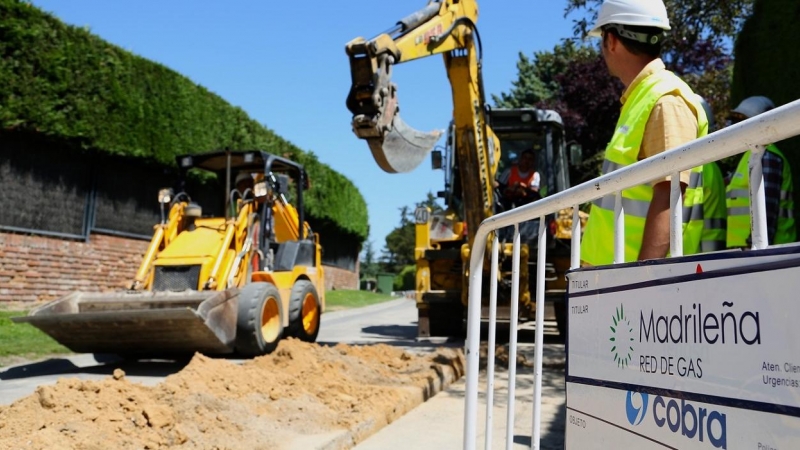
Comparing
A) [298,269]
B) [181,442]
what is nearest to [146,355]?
[298,269]

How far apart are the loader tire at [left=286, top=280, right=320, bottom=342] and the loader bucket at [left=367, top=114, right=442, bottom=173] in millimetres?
2329

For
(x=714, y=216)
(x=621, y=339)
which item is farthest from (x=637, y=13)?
(x=714, y=216)

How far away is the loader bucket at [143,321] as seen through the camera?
7406 mm

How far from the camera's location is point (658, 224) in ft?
7.80

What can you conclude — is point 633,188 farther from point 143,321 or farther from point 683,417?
point 143,321

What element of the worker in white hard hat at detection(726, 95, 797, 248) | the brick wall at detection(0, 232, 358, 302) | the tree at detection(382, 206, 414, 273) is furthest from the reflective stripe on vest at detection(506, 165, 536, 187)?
the tree at detection(382, 206, 414, 273)

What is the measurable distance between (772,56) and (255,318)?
19.5 feet

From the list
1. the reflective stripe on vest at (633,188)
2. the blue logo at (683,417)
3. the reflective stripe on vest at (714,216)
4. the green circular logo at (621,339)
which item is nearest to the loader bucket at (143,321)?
the reflective stripe on vest at (714,216)

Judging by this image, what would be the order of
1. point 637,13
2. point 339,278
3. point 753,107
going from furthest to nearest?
point 339,278, point 753,107, point 637,13

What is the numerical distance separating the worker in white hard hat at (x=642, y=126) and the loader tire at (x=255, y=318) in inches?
229

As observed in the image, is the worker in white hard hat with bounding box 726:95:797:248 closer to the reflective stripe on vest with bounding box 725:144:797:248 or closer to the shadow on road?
the reflective stripe on vest with bounding box 725:144:797:248

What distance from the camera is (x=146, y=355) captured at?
854 centimetres

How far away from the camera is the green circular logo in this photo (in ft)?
6.32

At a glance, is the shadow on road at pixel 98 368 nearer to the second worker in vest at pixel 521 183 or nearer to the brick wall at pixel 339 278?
the second worker in vest at pixel 521 183
